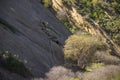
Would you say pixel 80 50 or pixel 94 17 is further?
pixel 94 17

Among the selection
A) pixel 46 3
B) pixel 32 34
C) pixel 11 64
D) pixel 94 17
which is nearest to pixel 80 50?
pixel 32 34

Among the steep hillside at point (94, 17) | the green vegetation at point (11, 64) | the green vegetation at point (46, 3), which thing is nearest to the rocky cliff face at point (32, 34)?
the green vegetation at point (11, 64)

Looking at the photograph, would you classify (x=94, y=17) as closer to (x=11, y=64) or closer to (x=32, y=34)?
(x=32, y=34)

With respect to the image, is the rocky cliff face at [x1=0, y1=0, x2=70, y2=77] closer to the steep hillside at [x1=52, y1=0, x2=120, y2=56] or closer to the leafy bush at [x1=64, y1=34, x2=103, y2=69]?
the leafy bush at [x1=64, y1=34, x2=103, y2=69]

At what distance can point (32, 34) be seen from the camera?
155 ft

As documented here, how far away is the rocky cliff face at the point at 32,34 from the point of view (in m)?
37.2

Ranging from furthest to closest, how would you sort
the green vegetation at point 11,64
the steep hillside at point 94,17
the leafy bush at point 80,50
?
the steep hillside at point 94,17
the leafy bush at point 80,50
the green vegetation at point 11,64

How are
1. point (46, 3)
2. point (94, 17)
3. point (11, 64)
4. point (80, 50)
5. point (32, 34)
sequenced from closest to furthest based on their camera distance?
1. point (11, 64)
2. point (32, 34)
3. point (80, 50)
4. point (46, 3)
5. point (94, 17)

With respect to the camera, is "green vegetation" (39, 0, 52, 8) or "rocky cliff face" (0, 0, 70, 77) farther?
"green vegetation" (39, 0, 52, 8)

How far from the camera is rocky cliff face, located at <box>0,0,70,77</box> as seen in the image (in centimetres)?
3719

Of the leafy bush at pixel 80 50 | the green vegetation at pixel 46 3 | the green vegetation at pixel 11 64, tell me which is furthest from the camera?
the green vegetation at pixel 46 3

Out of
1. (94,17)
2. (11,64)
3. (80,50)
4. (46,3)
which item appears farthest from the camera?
(94,17)

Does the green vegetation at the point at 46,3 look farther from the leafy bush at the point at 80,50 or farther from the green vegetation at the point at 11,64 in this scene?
the green vegetation at the point at 11,64

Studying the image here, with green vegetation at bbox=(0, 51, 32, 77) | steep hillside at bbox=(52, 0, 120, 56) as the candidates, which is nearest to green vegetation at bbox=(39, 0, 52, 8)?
steep hillside at bbox=(52, 0, 120, 56)
